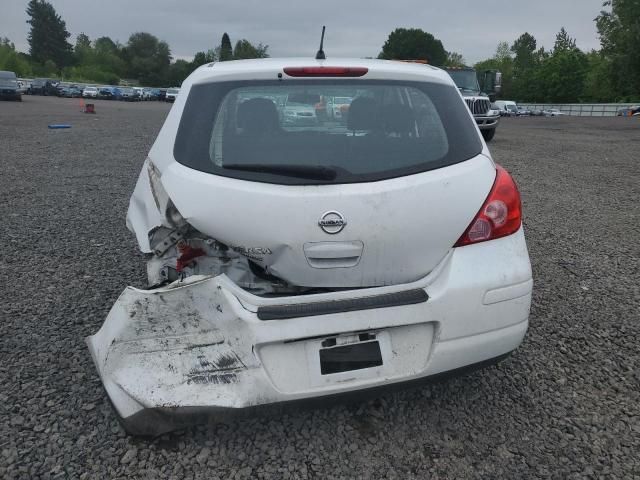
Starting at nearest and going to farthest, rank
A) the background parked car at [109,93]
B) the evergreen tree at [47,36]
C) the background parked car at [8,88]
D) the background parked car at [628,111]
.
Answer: the background parked car at [8,88], the background parked car at [628,111], the background parked car at [109,93], the evergreen tree at [47,36]

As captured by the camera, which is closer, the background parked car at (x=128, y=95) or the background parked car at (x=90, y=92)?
the background parked car at (x=90, y=92)

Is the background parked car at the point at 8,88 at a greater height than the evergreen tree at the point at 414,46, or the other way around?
the evergreen tree at the point at 414,46

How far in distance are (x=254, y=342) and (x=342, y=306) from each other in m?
0.37

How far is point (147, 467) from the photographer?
2.24 m

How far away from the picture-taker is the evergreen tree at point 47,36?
11681 centimetres

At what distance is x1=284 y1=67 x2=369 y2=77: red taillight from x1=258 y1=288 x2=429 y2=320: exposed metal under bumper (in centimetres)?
102

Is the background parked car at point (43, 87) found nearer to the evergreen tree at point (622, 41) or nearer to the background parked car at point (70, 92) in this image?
the background parked car at point (70, 92)

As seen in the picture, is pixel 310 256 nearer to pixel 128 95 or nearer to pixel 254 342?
pixel 254 342

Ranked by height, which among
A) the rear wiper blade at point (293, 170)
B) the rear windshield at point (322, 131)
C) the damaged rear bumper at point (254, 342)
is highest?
the rear windshield at point (322, 131)

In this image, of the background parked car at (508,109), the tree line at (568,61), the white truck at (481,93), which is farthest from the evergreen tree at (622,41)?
the white truck at (481,93)

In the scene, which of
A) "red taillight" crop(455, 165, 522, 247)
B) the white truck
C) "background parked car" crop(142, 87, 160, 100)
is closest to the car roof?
"red taillight" crop(455, 165, 522, 247)

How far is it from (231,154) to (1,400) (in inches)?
67.2

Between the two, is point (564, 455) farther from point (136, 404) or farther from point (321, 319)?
point (136, 404)

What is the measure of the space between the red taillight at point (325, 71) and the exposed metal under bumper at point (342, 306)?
1.02 m
